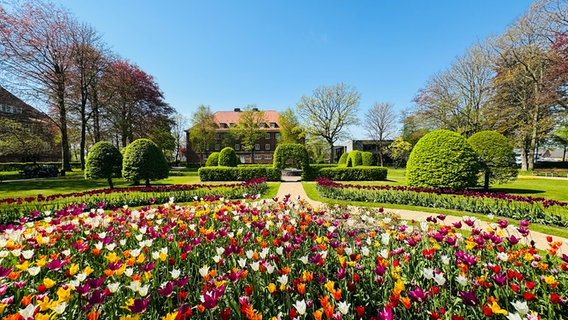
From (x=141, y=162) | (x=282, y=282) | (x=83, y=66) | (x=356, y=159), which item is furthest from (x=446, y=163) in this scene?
(x=83, y=66)

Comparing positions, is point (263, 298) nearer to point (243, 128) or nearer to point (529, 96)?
point (529, 96)

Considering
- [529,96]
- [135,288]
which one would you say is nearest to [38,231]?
[135,288]

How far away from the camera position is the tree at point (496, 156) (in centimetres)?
1194

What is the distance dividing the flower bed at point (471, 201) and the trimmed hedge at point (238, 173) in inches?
298

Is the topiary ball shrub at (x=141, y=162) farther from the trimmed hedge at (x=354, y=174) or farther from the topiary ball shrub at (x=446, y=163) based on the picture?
the topiary ball shrub at (x=446, y=163)

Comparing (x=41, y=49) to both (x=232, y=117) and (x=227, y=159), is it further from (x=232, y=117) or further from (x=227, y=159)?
(x=232, y=117)

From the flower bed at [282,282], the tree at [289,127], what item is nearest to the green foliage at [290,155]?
the flower bed at [282,282]

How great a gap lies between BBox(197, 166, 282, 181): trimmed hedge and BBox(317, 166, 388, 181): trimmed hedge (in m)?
4.01

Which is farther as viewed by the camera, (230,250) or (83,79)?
(83,79)

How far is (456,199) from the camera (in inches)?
357

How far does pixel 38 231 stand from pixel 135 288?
10.6 ft

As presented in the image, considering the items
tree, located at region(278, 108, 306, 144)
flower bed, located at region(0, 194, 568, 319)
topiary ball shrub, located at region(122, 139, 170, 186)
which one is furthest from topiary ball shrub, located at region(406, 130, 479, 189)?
tree, located at region(278, 108, 306, 144)

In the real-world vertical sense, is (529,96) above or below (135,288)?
above

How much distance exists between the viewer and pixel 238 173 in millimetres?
20156
